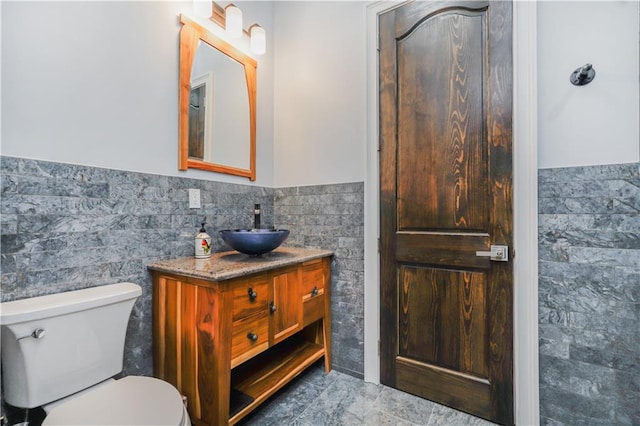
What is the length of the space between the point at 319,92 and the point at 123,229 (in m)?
1.49

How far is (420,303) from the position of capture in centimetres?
171

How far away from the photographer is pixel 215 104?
1.86 meters

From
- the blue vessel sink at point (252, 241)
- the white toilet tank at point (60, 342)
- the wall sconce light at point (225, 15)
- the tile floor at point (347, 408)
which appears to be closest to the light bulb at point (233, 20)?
the wall sconce light at point (225, 15)

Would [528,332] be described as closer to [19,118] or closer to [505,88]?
[505,88]

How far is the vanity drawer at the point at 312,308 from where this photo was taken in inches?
69.4

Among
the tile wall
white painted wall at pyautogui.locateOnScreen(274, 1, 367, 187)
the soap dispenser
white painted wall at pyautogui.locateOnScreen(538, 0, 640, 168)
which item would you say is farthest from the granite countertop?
white painted wall at pyautogui.locateOnScreen(538, 0, 640, 168)

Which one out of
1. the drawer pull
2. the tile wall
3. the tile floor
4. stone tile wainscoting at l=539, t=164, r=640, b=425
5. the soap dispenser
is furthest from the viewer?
the soap dispenser

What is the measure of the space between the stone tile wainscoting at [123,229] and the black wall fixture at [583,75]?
1.16 metres

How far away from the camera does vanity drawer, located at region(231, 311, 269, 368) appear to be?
51.9 inches

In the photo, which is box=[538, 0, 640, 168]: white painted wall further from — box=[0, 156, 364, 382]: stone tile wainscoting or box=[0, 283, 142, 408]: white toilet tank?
box=[0, 283, 142, 408]: white toilet tank

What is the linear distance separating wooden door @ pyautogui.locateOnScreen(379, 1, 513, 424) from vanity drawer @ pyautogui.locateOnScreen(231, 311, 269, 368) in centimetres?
77

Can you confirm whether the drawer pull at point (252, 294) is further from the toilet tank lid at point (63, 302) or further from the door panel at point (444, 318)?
the door panel at point (444, 318)

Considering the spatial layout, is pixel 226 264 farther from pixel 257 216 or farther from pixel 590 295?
pixel 590 295

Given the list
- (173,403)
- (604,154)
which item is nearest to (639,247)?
(604,154)
